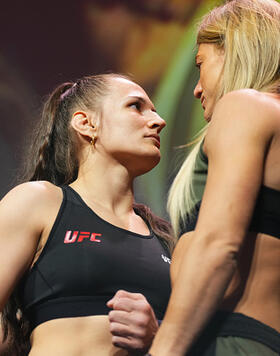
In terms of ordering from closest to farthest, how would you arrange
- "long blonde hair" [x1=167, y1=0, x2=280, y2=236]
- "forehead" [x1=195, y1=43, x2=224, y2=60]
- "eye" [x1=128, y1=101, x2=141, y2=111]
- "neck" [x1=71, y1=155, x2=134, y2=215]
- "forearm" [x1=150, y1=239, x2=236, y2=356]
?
"forearm" [x1=150, y1=239, x2=236, y2=356] → "long blonde hair" [x1=167, y1=0, x2=280, y2=236] → "forehead" [x1=195, y1=43, x2=224, y2=60] → "neck" [x1=71, y1=155, x2=134, y2=215] → "eye" [x1=128, y1=101, x2=141, y2=111]

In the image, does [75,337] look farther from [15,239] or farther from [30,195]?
[30,195]

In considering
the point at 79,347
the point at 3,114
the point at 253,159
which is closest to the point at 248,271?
the point at 253,159

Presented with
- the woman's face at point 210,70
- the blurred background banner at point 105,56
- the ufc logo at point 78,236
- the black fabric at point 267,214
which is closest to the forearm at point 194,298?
the black fabric at point 267,214

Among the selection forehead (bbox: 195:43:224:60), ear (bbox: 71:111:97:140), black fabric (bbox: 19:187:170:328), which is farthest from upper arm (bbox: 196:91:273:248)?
ear (bbox: 71:111:97:140)

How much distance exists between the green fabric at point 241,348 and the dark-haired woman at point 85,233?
11.7 inches

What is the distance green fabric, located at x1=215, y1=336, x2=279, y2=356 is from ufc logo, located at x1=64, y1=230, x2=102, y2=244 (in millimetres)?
660

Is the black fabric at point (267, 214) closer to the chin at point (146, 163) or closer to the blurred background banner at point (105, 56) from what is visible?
the chin at point (146, 163)

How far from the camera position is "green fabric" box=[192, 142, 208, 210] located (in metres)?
1.19

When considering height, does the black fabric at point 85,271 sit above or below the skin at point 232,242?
below

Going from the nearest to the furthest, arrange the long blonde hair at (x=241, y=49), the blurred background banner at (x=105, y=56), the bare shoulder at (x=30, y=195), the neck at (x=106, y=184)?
the long blonde hair at (x=241, y=49), the bare shoulder at (x=30, y=195), the neck at (x=106, y=184), the blurred background banner at (x=105, y=56)

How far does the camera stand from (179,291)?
979mm

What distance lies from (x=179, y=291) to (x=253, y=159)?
10.9 inches

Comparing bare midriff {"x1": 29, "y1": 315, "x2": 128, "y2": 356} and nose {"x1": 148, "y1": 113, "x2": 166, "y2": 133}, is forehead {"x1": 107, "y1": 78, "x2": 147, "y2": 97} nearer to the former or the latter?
nose {"x1": 148, "y1": 113, "x2": 166, "y2": 133}

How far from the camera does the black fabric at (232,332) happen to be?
0.98 m
